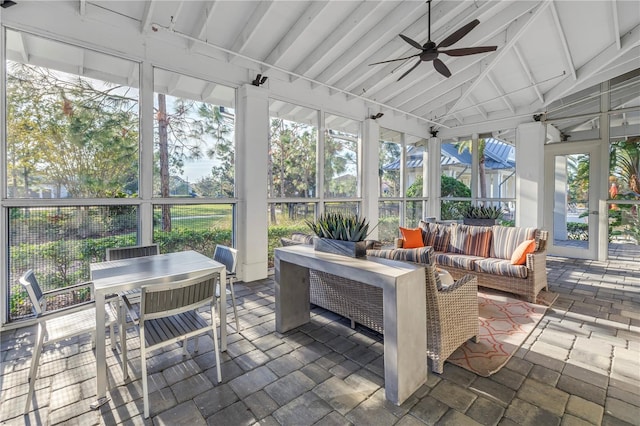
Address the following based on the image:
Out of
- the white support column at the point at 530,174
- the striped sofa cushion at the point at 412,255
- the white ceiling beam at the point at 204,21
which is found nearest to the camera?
Result: the striped sofa cushion at the point at 412,255

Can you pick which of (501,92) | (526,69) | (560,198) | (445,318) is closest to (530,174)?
(560,198)

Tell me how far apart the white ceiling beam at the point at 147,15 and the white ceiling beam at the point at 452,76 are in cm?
394

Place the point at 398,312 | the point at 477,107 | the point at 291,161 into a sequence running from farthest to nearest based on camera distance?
the point at 477,107, the point at 291,161, the point at 398,312

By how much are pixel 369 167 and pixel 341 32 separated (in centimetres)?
306

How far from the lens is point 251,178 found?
4781 millimetres

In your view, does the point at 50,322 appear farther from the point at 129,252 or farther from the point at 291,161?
the point at 291,161

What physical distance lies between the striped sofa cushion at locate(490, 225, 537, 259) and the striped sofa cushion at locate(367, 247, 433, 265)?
271cm

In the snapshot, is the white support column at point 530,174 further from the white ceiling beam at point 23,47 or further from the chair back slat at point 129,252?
the white ceiling beam at point 23,47

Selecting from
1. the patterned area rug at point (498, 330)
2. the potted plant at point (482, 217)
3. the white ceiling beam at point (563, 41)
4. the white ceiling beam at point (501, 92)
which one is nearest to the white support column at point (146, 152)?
the patterned area rug at point (498, 330)

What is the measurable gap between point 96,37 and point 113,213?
2078mm

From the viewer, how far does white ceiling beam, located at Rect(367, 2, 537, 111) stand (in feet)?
14.1

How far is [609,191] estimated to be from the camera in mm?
6152

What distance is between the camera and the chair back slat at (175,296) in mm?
1931

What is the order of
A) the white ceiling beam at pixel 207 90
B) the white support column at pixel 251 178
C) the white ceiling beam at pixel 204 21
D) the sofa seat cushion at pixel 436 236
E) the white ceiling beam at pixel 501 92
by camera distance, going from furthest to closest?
the white ceiling beam at pixel 501 92
the sofa seat cushion at pixel 436 236
the white support column at pixel 251 178
the white ceiling beam at pixel 207 90
the white ceiling beam at pixel 204 21
